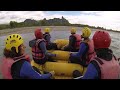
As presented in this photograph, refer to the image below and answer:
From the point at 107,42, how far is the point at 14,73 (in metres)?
1.15

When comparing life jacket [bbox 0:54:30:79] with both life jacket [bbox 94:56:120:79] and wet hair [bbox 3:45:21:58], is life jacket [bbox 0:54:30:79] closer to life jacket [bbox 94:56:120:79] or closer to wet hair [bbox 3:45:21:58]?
wet hair [bbox 3:45:21:58]

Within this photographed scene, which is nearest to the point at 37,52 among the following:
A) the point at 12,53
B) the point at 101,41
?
the point at 12,53

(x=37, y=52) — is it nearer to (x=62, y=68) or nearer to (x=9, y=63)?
(x=62, y=68)

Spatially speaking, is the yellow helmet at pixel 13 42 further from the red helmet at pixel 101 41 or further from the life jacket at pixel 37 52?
the life jacket at pixel 37 52

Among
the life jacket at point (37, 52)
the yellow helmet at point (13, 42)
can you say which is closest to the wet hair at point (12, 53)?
the yellow helmet at point (13, 42)

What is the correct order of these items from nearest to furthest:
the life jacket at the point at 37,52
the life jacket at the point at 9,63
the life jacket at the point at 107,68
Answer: the life jacket at the point at 107,68 → the life jacket at the point at 9,63 → the life jacket at the point at 37,52

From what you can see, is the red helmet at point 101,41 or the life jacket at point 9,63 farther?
the life jacket at point 9,63

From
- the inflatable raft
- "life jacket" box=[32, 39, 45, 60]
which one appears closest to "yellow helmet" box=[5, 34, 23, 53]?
"life jacket" box=[32, 39, 45, 60]

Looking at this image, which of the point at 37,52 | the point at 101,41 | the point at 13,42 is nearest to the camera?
the point at 101,41

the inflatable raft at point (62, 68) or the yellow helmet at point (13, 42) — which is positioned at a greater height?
the yellow helmet at point (13, 42)

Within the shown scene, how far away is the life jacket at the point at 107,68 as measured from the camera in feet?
9.13

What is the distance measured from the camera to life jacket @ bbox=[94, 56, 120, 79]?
9.13 ft

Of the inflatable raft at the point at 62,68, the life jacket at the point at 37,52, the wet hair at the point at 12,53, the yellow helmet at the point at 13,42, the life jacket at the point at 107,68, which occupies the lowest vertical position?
the inflatable raft at the point at 62,68

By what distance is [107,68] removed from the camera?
2863 millimetres
